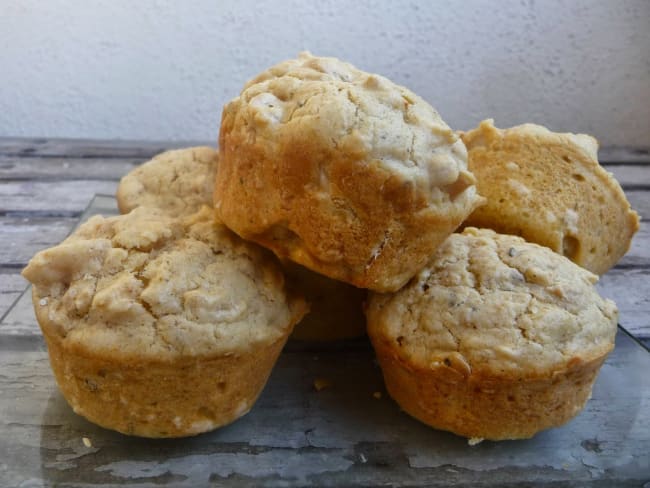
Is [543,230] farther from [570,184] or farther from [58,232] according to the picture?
[58,232]

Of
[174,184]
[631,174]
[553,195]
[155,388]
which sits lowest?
[631,174]

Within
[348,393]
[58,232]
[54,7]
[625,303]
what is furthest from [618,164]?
[54,7]

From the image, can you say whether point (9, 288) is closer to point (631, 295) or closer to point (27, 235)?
point (27, 235)

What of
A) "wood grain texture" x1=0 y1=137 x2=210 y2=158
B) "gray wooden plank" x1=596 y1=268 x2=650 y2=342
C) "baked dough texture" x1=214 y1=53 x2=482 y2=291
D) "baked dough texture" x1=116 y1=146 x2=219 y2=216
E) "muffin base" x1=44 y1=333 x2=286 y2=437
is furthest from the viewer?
"wood grain texture" x1=0 y1=137 x2=210 y2=158

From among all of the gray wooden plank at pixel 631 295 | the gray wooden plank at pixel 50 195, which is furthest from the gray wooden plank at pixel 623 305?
the gray wooden plank at pixel 50 195

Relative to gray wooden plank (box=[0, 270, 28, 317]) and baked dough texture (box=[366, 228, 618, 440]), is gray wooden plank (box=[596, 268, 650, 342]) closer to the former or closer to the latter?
baked dough texture (box=[366, 228, 618, 440])

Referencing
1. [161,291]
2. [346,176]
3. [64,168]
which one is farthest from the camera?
[64,168]

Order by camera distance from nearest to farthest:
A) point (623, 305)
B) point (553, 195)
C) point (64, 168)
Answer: point (553, 195) → point (623, 305) → point (64, 168)

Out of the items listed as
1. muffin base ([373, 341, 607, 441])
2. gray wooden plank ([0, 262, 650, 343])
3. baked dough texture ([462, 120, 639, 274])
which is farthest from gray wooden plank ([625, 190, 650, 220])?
muffin base ([373, 341, 607, 441])

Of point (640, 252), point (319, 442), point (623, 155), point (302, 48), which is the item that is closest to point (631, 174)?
point (623, 155)
